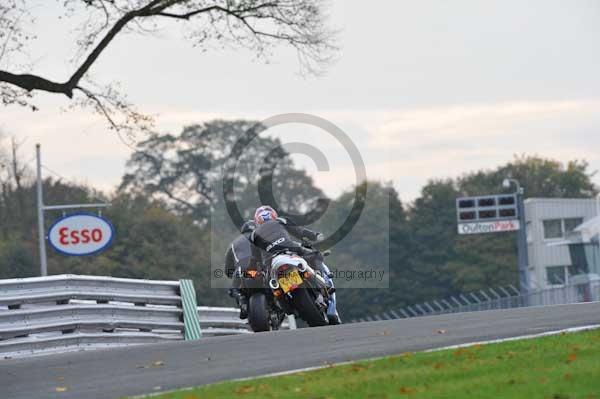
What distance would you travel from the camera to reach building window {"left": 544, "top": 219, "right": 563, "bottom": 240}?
308 ft

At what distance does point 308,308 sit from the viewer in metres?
18.4

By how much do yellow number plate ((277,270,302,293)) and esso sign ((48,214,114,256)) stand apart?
16.6 meters

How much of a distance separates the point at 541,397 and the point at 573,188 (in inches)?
4144

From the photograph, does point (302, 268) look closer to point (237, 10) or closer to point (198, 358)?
point (198, 358)

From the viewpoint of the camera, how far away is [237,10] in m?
22.5

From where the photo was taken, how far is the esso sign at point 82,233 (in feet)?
112

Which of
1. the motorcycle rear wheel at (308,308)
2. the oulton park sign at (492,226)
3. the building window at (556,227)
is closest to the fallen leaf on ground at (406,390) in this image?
the motorcycle rear wheel at (308,308)

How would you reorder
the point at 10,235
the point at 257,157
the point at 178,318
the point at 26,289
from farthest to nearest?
the point at 257,157
the point at 10,235
the point at 178,318
the point at 26,289

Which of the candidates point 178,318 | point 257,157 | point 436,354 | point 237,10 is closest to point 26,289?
point 178,318

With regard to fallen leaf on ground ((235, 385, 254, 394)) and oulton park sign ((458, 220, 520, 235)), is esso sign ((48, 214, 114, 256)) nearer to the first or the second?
fallen leaf on ground ((235, 385, 254, 394))

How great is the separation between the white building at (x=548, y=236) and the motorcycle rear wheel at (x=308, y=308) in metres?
73.8

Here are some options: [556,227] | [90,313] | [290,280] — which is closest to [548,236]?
[556,227]

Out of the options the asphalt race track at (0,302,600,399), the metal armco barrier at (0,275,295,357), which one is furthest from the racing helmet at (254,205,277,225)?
the metal armco barrier at (0,275,295,357)

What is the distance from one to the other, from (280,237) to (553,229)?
3066 inches
